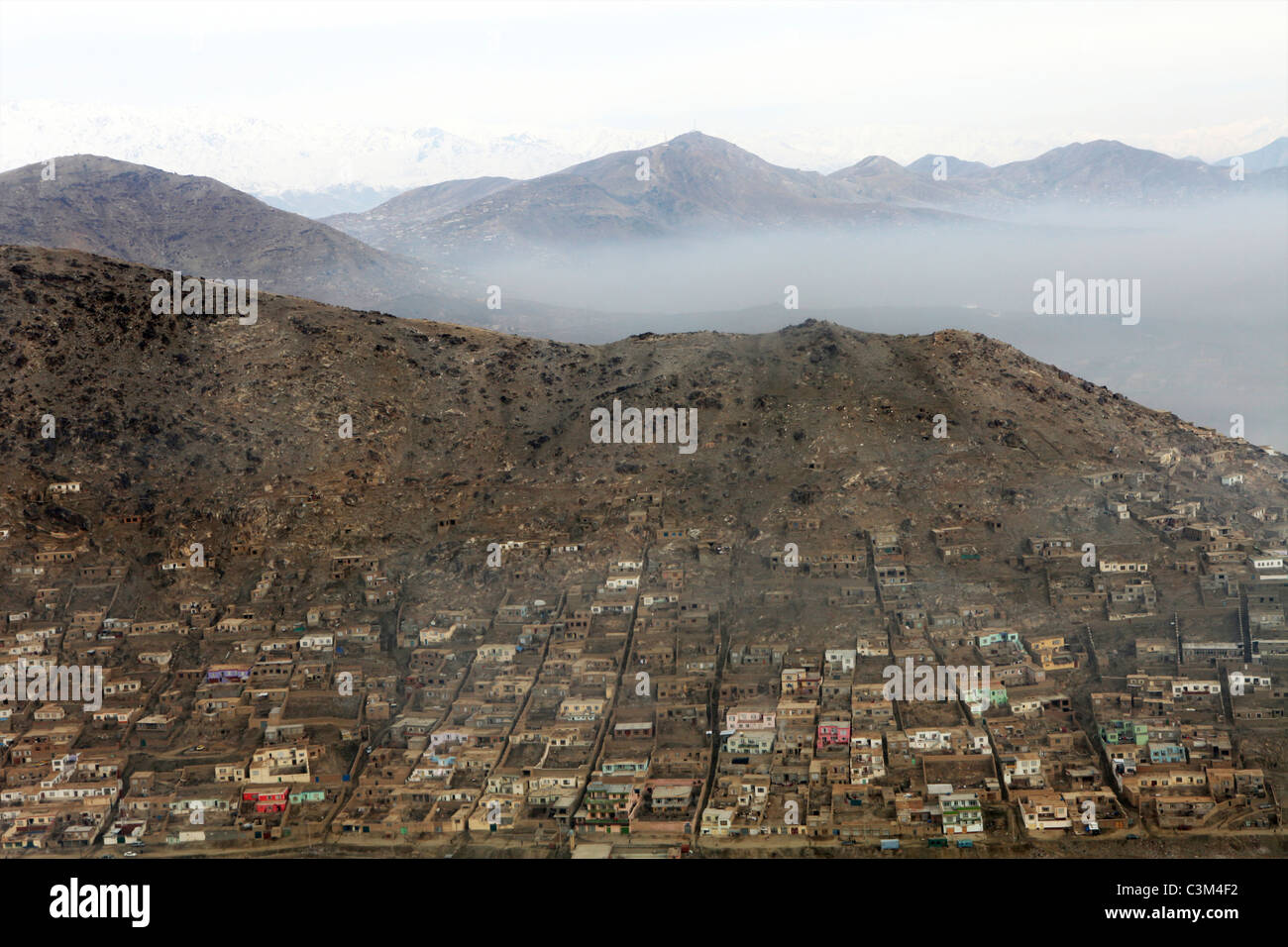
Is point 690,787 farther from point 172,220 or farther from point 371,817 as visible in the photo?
point 172,220

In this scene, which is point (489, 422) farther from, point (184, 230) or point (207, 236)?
point (184, 230)

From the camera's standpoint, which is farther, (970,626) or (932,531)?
(932,531)

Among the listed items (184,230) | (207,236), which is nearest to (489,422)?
(207,236)

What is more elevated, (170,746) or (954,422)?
(954,422)

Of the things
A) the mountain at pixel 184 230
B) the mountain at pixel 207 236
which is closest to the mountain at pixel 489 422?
the mountain at pixel 184 230

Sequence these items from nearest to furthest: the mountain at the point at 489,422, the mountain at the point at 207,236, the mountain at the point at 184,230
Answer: the mountain at the point at 489,422
the mountain at the point at 184,230
the mountain at the point at 207,236

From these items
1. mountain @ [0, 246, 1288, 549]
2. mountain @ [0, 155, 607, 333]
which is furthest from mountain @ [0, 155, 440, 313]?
mountain @ [0, 246, 1288, 549]

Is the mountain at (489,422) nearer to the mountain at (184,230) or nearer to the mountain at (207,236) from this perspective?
the mountain at (184,230)

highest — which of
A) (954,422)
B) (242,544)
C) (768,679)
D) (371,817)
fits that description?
(954,422)

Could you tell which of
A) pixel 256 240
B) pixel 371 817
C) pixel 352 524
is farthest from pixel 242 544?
Result: pixel 256 240
